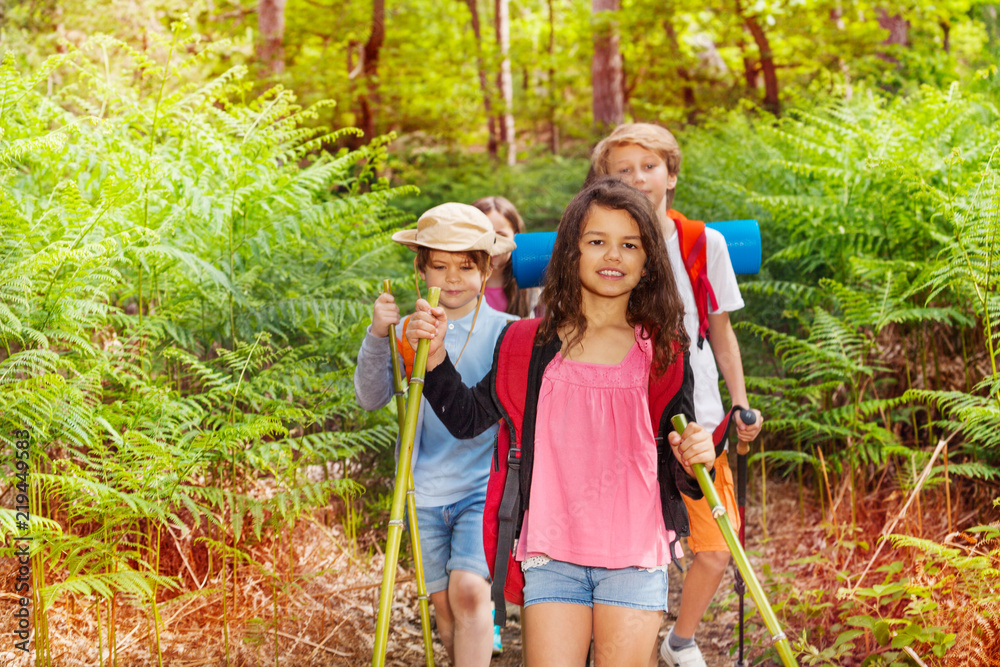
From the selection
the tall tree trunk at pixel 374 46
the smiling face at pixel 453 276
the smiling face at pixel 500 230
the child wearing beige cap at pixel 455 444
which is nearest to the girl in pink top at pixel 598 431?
the child wearing beige cap at pixel 455 444

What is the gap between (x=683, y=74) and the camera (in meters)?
15.6

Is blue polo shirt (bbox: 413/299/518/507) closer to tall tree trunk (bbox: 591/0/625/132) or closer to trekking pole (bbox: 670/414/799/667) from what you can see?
trekking pole (bbox: 670/414/799/667)

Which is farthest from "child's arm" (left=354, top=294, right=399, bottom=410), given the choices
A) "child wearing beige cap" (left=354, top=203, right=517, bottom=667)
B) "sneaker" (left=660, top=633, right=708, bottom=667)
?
"sneaker" (left=660, top=633, right=708, bottom=667)

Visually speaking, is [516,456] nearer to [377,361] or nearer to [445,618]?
[377,361]

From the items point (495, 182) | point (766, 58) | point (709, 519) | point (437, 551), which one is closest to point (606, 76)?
point (495, 182)

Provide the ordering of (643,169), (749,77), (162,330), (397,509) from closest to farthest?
1. (397,509)
2. (643,169)
3. (162,330)
4. (749,77)

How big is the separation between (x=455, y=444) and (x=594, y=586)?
95 centimetres

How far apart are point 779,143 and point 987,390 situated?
11.6ft

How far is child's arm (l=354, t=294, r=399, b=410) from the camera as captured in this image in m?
2.58

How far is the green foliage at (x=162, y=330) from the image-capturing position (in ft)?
9.39

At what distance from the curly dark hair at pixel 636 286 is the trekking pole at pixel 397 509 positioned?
1.24ft

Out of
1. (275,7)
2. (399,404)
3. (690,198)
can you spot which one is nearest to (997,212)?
(399,404)

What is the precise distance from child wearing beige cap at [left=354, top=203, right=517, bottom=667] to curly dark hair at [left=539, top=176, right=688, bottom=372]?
1.50 feet

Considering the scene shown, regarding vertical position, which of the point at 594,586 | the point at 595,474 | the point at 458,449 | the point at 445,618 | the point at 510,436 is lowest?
the point at 445,618
